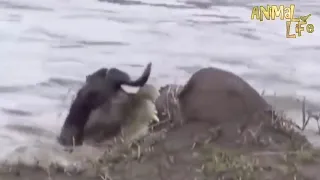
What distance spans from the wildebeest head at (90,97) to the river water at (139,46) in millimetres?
20

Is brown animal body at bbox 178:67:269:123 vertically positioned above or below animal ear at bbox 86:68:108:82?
below

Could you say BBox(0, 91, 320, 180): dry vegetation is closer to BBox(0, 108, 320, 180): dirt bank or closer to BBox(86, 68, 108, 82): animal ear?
BBox(0, 108, 320, 180): dirt bank

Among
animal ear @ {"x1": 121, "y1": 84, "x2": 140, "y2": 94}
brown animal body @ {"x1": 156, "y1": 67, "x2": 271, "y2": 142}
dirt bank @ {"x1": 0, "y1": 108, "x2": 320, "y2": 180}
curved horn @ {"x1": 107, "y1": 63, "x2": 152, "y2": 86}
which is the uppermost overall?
curved horn @ {"x1": 107, "y1": 63, "x2": 152, "y2": 86}

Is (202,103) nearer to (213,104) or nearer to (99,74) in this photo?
(213,104)

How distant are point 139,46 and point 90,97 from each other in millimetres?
119

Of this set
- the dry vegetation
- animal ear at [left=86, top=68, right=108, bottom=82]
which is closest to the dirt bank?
the dry vegetation

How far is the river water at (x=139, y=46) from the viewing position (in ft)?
2.85

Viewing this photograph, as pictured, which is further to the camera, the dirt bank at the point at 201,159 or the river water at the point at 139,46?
the river water at the point at 139,46

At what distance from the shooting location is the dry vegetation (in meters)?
0.76

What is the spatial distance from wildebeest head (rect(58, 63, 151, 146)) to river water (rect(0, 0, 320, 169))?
0.02 meters

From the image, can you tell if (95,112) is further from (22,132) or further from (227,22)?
(227,22)

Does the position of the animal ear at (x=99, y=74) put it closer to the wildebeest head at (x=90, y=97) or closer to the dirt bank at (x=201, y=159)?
the wildebeest head at (x=90, y=97)

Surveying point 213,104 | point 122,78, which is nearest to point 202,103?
point 213,104

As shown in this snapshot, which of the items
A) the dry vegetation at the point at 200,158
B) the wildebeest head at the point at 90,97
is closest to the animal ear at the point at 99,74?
the wildebeest head at the point at 90,97
